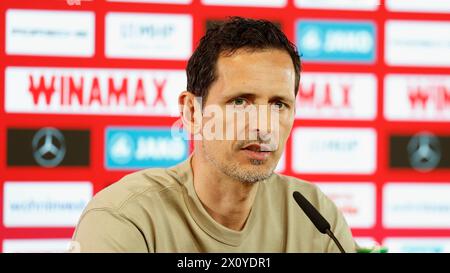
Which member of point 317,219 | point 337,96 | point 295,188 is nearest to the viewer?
point 317,219

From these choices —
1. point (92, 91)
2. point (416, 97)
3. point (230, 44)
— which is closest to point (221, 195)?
point (230, 44)

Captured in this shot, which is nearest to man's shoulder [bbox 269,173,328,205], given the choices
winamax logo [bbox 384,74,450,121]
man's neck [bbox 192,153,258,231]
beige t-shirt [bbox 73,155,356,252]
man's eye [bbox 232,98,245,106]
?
beige t-shirt [bbox 73,155,356,252]

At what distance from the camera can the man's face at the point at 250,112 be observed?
96 cm

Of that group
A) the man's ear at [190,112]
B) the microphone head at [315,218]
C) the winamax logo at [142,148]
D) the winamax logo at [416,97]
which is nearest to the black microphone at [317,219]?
the microphone head at [315,218]

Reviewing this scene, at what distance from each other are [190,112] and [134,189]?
0.56ft

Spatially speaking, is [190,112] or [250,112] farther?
[190,112]

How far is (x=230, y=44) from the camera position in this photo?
102cm

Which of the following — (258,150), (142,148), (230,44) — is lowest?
(142,148)

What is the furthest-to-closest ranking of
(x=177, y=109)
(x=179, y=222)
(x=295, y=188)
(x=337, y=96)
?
1. (x=337, y=96)
2. (x=177, y=109)
3. (x=295, y=188)
4. (x=179, y=222)

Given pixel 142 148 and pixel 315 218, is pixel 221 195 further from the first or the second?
pixel 142 148

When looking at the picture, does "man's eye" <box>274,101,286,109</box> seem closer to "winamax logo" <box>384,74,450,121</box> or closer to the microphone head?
the microphone head

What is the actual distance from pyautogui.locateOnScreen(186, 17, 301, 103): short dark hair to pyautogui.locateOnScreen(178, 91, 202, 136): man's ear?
1cm
